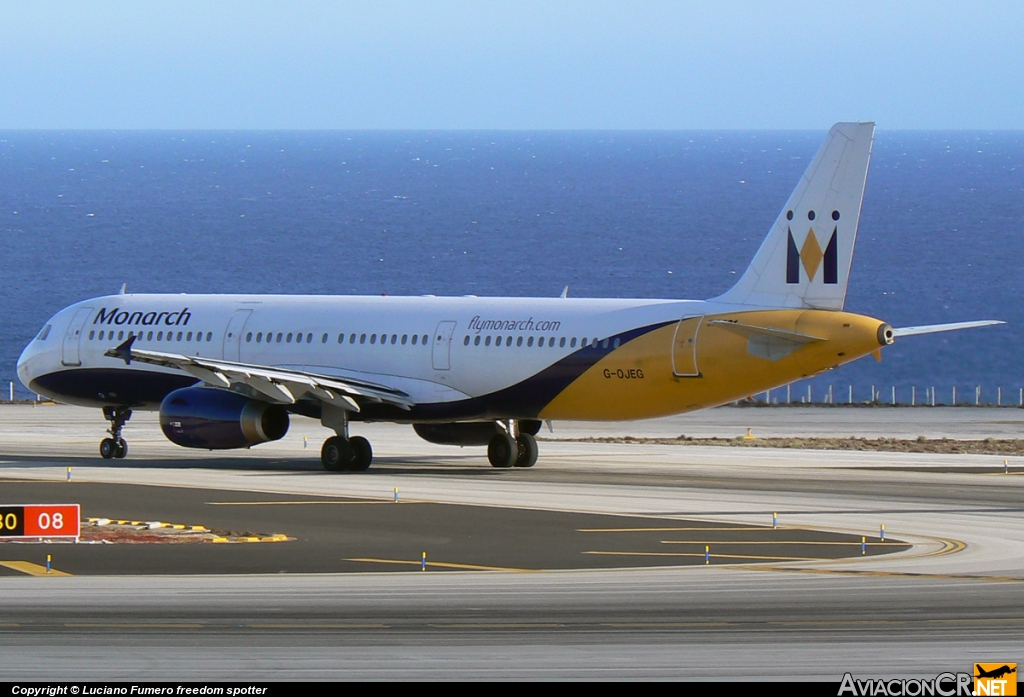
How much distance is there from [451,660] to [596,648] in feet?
5.76

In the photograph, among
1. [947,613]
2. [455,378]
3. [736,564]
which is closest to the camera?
[947,613]

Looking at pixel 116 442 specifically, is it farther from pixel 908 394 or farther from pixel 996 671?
pixel 908 394

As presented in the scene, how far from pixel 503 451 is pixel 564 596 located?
20.5 metres

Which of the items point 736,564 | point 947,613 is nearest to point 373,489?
point 736,564

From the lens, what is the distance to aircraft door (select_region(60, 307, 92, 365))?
4728 centimetres

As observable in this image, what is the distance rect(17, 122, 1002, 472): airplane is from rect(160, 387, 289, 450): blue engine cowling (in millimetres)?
43

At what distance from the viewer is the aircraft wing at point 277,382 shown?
40.2 m

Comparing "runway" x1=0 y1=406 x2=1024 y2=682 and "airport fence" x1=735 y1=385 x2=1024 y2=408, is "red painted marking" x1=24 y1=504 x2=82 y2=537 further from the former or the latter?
"airport fence" x1=735 y1=385 x2=1024 y2=408

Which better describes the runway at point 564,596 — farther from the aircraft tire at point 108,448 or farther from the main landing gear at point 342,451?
the aircraft tire at point 108,448

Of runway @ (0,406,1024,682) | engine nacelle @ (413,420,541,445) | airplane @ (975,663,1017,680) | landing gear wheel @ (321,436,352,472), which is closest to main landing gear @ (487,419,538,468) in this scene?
engine nacelle @ (413,420,541,445)

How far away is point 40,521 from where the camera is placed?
28.3m

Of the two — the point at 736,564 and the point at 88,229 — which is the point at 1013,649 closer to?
the point at 736,564

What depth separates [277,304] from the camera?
4559 cm

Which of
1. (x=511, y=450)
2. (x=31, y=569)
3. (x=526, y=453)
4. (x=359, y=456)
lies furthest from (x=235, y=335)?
(x=31, y=569)
